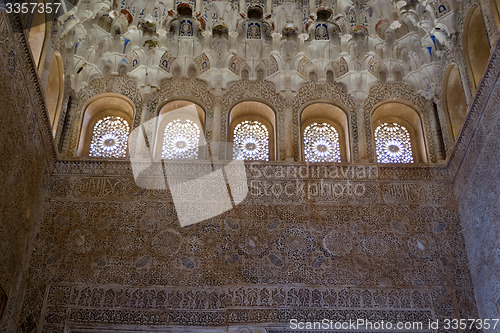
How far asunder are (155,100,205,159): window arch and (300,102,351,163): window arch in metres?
1.47

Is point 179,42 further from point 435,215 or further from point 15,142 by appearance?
point 435,215

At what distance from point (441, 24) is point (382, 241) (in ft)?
9.62

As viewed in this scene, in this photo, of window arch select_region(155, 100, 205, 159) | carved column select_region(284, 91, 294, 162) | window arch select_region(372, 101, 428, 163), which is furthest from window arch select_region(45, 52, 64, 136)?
window arch select_region(372, 101, 428, 163)

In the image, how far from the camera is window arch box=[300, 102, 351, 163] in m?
8.72

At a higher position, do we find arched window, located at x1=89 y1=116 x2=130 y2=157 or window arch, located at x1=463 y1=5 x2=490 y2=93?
window arch, located at x1=463 y1=5 x2=490 y2=93

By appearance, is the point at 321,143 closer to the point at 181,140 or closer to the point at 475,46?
the point at 181,140

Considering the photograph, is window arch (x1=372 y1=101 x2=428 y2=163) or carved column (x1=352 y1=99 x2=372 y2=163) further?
window arch (x1=372 y1=101 x2=428 y2=163)

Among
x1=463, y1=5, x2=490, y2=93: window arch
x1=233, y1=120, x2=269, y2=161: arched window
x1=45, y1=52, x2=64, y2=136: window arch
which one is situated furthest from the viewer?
x1=233, y1=120, x2=269, y2=161: arched window

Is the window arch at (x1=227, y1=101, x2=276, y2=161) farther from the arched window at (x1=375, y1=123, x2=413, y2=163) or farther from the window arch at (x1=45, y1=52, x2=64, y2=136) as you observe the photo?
the window arch at (x1=45, y1=52, x2=64, y2=136)

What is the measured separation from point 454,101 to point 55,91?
5.48 meters

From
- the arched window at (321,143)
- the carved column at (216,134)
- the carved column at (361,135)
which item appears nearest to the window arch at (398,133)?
the carved column at (361,135)

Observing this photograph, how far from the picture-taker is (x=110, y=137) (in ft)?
28.8

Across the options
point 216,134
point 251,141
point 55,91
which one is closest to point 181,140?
point 216,134

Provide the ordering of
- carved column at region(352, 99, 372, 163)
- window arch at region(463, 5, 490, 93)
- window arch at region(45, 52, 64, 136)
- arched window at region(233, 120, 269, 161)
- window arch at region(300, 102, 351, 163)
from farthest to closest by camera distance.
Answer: window arch at region(300, 102, 351, 163), arched window at region(233, 120, 269, 161), carved column at region(352, 99, 372, 163), window arch at region(45, 52, 64, 136), window arch at region(463, 5, 490, 93)
